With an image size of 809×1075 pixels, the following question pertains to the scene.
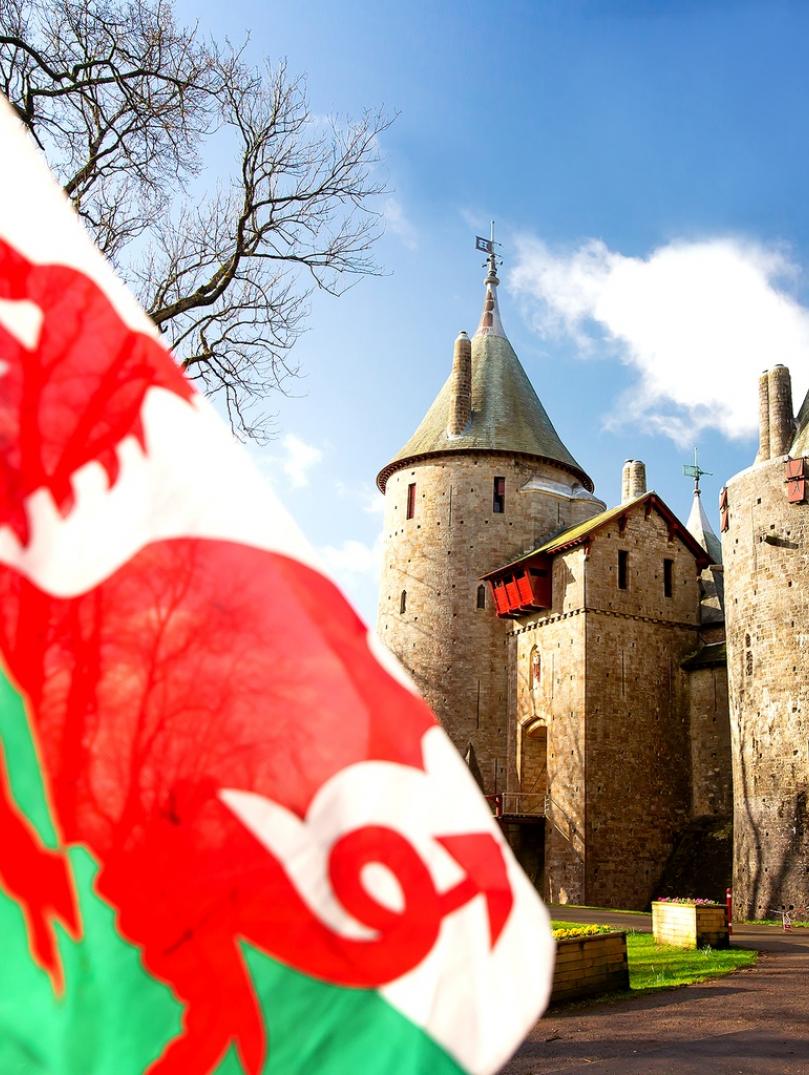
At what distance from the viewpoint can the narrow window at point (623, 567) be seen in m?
31.8

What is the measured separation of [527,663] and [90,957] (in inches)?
1257

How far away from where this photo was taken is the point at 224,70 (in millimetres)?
13492

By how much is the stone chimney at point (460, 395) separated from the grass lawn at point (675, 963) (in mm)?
24930

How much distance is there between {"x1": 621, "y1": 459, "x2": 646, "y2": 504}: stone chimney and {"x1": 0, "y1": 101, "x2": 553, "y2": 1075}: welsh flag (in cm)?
3788

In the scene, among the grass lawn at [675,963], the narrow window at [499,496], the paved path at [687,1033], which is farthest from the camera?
the narrow window at [499,496]

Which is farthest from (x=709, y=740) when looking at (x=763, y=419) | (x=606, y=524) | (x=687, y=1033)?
(x=687, y=1033)

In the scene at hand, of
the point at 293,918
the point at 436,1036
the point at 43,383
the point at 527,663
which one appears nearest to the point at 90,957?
the point at 293,918

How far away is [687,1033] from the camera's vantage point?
29.2 feet

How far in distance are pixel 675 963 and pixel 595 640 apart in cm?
1773

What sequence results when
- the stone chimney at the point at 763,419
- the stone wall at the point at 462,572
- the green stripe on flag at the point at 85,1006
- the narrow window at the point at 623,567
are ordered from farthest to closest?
1. the stone wall at the point at 462,572
2. the narrow window at the point at 623,567
3. the stone chimney at the point at 763,419
4. the green stripe on flag at the point at 85,1006

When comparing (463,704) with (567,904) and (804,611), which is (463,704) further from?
(804,611)

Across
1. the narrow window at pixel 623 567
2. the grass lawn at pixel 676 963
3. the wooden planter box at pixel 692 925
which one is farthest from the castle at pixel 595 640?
the grass lawn at pixel 676 963

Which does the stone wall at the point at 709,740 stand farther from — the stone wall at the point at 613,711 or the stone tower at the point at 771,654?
the stone tower at the point at 771,654

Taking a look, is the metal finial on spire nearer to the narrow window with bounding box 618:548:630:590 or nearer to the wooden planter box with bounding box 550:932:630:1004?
the narrow window with bounding box 618:548:630:590
